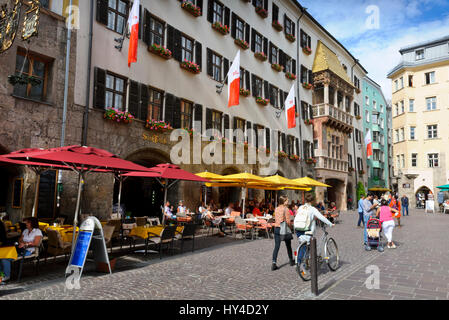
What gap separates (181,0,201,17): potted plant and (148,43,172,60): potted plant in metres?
3.07

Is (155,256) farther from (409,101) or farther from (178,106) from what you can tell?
(409,101)

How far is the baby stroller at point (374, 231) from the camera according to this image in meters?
10.2

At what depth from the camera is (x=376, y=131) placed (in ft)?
163

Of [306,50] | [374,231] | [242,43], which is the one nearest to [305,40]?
[306,50]

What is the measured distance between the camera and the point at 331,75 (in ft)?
102

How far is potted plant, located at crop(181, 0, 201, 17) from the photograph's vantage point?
→ 57.7 feet

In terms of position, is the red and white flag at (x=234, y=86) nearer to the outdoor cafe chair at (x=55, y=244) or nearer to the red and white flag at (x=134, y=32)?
the red and white flag at (x=134, y=32)

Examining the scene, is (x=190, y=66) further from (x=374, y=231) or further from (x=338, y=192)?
(x=338, y=192)

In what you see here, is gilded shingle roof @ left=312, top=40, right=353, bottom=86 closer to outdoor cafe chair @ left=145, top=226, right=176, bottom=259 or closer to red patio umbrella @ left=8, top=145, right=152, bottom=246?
outdoor cafe chair @ left=145, top=226, right=176, bottom=259

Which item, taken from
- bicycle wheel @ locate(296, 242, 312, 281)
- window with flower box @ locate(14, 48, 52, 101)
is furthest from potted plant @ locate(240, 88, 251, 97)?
bicycle wheel @ locate(296, 242, 312, 281)

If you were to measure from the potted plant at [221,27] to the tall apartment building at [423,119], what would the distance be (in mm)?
30325

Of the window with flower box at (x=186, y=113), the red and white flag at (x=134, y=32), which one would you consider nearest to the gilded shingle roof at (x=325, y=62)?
the window with flower box at (x=186, y=113)
